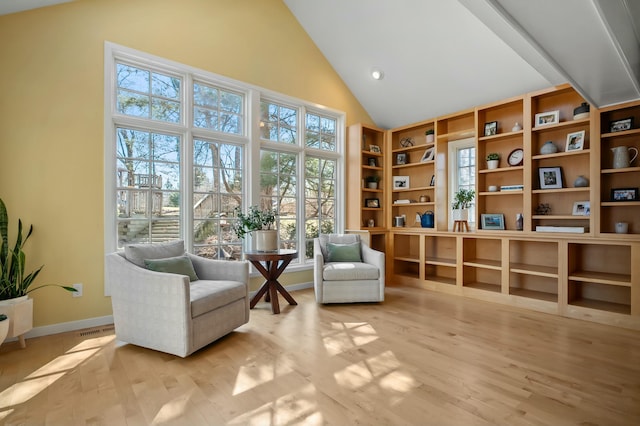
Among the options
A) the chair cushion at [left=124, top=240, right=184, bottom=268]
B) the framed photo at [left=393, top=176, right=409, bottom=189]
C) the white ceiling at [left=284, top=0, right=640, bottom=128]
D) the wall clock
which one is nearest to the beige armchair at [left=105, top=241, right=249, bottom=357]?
the chair cushion at [left=124, top=240, right=184, bottom=268]

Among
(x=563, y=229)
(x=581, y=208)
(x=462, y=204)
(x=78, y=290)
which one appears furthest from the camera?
(x=462, y=204)

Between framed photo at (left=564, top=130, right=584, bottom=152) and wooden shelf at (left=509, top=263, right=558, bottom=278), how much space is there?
4.56 ft

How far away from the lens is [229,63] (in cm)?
399

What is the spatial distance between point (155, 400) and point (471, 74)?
465 cm

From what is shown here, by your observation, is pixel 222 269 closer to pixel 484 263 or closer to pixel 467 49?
pixel 484 263

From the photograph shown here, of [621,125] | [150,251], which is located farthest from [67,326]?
[621,125]

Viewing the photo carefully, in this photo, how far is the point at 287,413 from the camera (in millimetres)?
1746

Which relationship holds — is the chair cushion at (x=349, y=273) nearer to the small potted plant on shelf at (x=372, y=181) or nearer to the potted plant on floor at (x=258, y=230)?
the potted plant on floor at (x=258, y=230)

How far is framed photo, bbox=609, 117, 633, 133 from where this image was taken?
10.8ft

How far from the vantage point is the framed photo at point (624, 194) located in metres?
3.28

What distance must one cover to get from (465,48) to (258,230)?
3.30m

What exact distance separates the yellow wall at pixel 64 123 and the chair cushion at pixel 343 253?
2.50 m

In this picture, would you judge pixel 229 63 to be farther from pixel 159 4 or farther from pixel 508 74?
pixel 508 74

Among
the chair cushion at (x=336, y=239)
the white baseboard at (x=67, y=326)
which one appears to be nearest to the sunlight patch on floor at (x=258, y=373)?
the white baseboard at (x=67, y=326)
